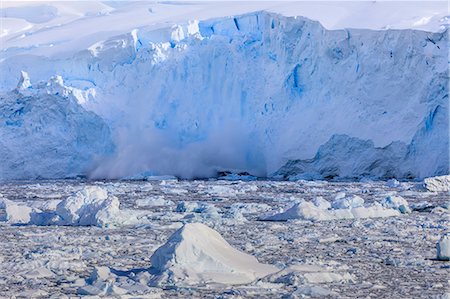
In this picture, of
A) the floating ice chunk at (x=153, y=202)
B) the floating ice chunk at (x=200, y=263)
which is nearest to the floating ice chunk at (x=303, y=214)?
the floating ice chunk at (x=153, y=202)

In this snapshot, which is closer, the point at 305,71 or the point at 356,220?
the point at 356,220

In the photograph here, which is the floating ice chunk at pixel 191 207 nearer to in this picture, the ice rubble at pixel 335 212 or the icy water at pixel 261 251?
the icy water at pixel 261 251

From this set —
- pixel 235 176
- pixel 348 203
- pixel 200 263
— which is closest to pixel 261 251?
pixel 200 263

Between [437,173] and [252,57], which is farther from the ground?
[252,57]

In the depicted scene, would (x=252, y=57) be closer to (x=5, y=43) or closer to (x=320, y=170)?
(x=320, y=170)

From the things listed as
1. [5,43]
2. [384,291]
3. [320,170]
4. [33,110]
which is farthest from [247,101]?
[384,291]

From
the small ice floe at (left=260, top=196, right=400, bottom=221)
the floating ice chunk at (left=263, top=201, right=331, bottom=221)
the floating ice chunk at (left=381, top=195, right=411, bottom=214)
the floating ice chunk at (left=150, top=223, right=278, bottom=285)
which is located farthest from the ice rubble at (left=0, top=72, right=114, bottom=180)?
the floating ice chunk at (left=150, top=223, right=278, bottom=285)

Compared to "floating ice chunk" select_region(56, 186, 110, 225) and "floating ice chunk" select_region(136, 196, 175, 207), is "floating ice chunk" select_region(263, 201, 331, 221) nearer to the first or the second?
"floating ice chunk" select_region(56, 186, 110, 225)

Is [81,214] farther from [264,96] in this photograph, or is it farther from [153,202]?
[264,96]
